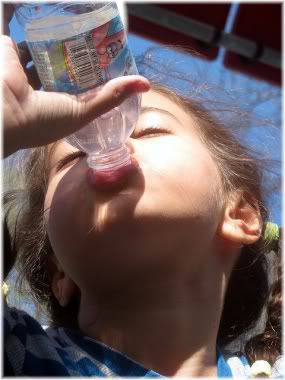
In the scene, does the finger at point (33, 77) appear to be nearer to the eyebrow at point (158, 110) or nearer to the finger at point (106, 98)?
the eyebrow at point (158, 110)

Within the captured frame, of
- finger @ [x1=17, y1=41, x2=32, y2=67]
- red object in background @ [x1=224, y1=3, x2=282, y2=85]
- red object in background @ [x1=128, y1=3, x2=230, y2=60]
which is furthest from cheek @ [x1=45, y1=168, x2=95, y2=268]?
red object in background @ [x1=224, y1=3, x2=282, y2=85]

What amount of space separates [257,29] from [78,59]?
6.04ft

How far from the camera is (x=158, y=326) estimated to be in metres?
1.16

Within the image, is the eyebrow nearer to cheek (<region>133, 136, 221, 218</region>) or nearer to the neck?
cheek (<region>133, 136, 221, 218</region>)

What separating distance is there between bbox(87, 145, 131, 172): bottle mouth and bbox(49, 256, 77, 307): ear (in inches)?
15.8

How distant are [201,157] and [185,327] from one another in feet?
1.19

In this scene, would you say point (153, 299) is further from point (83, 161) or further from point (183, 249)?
point (83, 161)

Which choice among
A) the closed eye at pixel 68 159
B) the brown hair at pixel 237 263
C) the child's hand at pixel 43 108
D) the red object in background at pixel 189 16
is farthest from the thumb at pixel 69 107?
the red object in background at pixel 189 16

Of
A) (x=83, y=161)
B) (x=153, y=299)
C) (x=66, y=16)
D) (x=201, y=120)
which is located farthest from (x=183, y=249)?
(x=66, y=16)

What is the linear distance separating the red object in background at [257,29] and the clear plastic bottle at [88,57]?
1.53 m

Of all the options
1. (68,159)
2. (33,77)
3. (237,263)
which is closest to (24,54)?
(33,77)

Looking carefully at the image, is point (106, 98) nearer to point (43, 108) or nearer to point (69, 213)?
point (43, 108)

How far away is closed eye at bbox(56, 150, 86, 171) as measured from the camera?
3.88ft

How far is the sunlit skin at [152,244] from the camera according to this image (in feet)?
3.43
